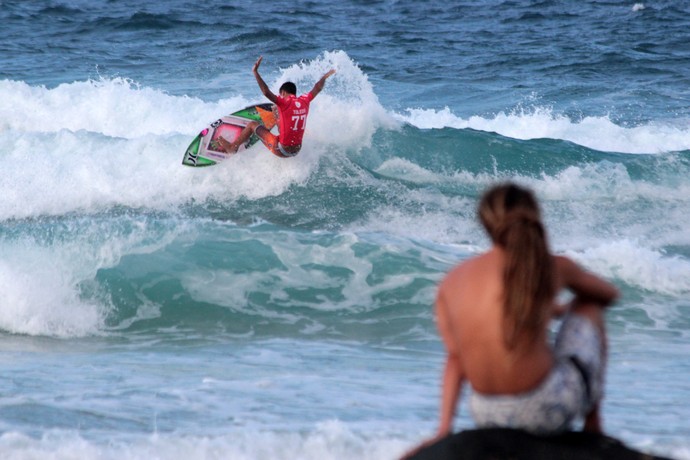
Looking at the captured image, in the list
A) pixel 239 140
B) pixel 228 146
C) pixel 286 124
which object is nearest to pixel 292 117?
pixel 286 124

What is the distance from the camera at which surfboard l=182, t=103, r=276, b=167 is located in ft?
38.7

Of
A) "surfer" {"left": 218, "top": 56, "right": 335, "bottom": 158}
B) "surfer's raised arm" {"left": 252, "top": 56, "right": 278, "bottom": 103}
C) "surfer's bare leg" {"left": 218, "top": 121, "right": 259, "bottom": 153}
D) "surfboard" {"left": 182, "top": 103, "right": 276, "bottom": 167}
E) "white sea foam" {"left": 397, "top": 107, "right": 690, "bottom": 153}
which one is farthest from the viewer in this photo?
"white sea foam" {"left": 397, "top": 107, "right": 690, "bottom": 153}

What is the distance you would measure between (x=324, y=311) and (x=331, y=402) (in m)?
2.59

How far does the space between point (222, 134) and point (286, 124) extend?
1.24m

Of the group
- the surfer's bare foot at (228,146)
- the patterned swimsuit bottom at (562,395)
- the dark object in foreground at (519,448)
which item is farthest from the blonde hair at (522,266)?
the surfer's bare foot at (228,146)

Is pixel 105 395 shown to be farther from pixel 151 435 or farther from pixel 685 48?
pixel 685 48

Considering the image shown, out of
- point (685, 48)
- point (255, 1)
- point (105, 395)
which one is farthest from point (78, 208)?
point (255, 1)

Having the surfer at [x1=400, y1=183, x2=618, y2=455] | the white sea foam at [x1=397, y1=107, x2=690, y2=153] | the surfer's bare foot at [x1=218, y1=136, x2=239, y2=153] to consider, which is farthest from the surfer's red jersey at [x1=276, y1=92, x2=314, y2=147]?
the surfer at [x1=400, y1=183, x2=618, y2=455]

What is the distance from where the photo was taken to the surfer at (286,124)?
11086mm

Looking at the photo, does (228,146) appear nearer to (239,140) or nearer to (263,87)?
(239,140)

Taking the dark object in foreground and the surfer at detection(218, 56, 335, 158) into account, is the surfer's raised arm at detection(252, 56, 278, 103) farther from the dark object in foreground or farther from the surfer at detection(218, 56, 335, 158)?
the dark object in foreground

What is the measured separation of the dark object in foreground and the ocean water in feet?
4.62

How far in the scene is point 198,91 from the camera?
1906 cm

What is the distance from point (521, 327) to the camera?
264 cm
